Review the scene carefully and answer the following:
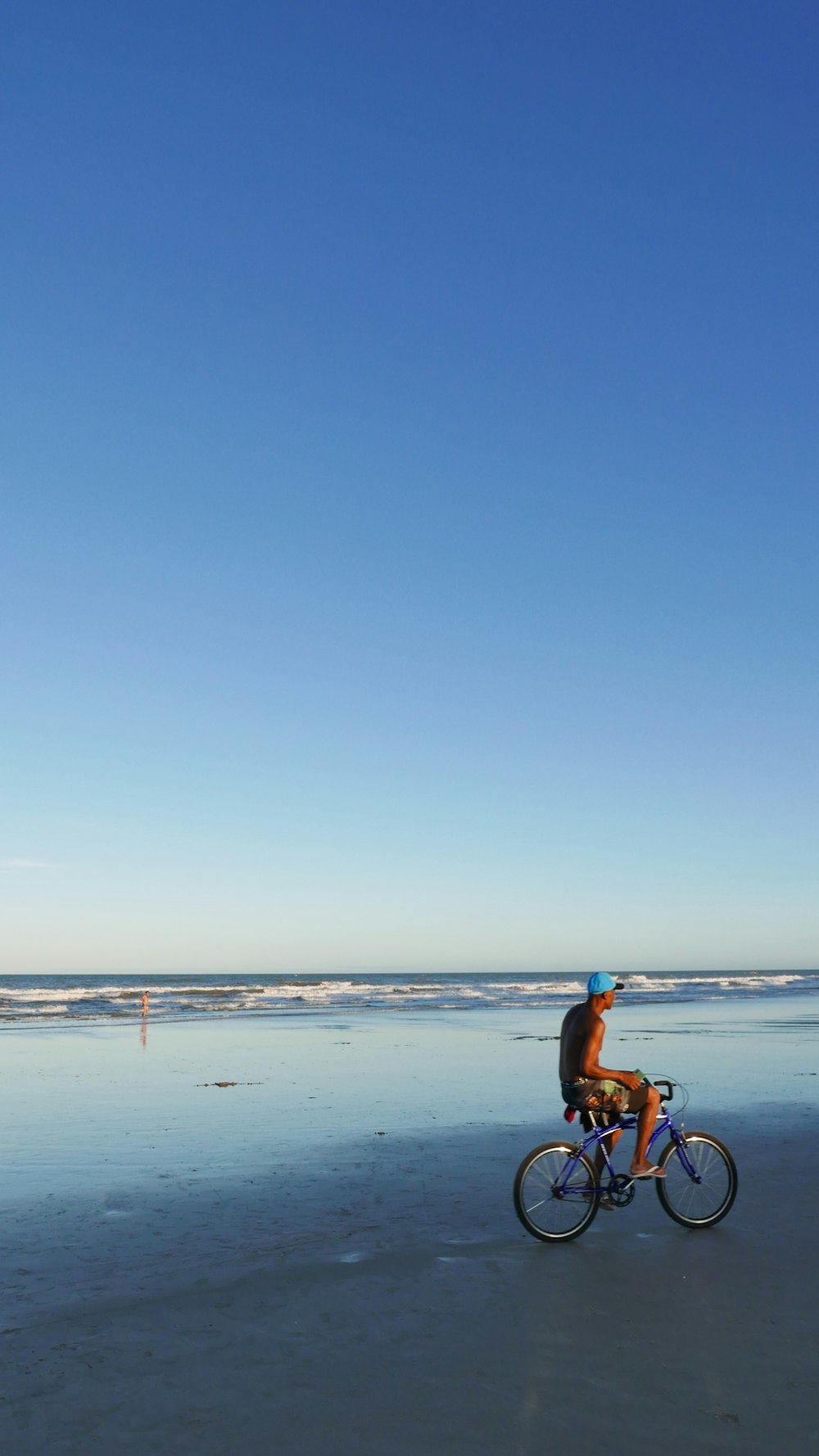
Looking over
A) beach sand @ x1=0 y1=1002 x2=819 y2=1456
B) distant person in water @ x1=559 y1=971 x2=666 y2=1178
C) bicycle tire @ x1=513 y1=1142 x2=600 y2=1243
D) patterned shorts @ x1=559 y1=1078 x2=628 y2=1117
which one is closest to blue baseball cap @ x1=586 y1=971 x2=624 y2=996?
distant person in water @ x1=559 y1=971 x2=666 y2=1178

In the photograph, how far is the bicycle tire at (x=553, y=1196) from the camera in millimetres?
8883

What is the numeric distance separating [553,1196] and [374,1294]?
2.12 m

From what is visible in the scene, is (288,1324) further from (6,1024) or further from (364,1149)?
(6,1024)

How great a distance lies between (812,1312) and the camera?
7.14 meters

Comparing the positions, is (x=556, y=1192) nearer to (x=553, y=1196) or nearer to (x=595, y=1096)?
(x=553, y=1196)

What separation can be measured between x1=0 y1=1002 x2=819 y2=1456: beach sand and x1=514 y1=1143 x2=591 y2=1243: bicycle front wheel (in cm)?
18

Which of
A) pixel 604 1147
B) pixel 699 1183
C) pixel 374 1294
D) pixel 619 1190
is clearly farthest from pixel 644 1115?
pixel 374 1294

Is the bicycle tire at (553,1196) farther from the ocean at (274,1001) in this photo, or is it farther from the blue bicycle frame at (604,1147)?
the ocean at (274,1001)

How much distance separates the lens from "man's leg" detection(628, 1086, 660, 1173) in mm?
9305

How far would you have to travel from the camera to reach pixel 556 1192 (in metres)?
9.05

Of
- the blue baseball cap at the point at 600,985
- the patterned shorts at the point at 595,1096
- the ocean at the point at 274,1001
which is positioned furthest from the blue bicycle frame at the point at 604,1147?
the ocean at the point at 274,1001

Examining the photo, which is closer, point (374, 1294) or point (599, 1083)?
point (374, 1294)

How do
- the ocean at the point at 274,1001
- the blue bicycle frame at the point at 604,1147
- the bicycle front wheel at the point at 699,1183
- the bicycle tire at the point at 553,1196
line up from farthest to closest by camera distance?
the ocean at the point at 274,1001 → the bicycle front wheel at the point at 699,1183 → the blue bicycle frame at the point at 604,1147 → the bicycle tire at the point at 553,1196

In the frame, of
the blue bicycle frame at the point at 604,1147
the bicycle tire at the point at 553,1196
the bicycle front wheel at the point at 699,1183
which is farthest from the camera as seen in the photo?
the bicycle front wheel at the point at 699,1183
